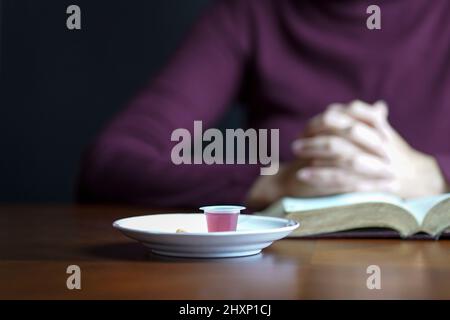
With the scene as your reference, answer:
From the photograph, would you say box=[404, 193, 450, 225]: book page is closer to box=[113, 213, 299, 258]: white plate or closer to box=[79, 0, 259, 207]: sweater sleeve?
box=[113, 213, 299, 258]: white plate

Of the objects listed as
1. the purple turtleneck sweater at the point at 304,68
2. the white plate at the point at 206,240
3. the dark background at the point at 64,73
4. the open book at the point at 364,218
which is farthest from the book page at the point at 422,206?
the dark background at the point at 64,73

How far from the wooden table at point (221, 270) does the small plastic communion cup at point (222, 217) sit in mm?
38

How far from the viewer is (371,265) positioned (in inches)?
25.3

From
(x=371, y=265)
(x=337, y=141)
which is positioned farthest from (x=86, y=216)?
(x=371, y=265)

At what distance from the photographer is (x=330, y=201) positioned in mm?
864

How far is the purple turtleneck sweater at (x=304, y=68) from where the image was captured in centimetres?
160

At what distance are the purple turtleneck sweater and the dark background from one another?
1.52ft

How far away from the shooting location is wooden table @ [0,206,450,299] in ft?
1.77

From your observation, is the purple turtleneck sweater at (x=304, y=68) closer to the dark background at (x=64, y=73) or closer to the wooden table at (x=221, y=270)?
the dark background at (x=64, y=73)

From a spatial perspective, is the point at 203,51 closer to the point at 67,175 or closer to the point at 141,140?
the point at 141,140

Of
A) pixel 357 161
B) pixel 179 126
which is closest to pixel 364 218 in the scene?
pixel 357 161

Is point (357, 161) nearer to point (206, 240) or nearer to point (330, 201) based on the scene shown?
point (330, 201)

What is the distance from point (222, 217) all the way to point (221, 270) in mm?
83

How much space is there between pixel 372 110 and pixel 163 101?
0.53m
